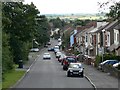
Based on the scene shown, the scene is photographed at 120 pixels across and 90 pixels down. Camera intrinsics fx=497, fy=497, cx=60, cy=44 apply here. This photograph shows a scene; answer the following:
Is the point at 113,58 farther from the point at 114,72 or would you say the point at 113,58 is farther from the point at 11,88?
the point at 11,88

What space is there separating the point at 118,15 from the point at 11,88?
27.9 feet

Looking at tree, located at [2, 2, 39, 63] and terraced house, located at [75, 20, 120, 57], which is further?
terraced house, located at [75, 20, 120, 57]

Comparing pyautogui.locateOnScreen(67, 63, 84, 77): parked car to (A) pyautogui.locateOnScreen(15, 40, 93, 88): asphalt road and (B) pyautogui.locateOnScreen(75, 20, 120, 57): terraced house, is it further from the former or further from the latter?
(B) pyautogui.locateOnScreen(75, 20, 120, 57): terraced house

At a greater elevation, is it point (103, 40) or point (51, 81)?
point (103, 40)

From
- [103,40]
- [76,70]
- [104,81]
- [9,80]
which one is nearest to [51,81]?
[9,80]

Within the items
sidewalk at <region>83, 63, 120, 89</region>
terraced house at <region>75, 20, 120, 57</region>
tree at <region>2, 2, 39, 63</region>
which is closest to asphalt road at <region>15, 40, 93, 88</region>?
sidewalk at <region>83, 63, 120, 89</region>

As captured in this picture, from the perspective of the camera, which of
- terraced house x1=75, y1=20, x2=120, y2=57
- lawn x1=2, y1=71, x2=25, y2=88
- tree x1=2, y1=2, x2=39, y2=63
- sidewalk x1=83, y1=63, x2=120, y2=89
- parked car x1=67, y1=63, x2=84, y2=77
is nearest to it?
lawn x1=2, y1=71, x2=25, y2=88

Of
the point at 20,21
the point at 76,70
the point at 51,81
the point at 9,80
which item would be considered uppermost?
the point at 20,21

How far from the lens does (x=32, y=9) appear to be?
2375 inches

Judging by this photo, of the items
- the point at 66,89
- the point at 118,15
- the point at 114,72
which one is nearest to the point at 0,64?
the point at 66,89

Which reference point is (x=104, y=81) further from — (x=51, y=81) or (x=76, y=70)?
(x=76, y=70)

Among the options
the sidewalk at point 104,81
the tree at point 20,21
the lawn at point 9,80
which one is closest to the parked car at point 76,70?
the sidewalk at point 104,81

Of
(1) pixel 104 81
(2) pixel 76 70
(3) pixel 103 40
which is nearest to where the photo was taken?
(1) pixel 104 81

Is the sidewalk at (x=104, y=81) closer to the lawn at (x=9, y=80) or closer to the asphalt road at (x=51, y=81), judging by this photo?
the asphalt road at (x=51, y=81)
